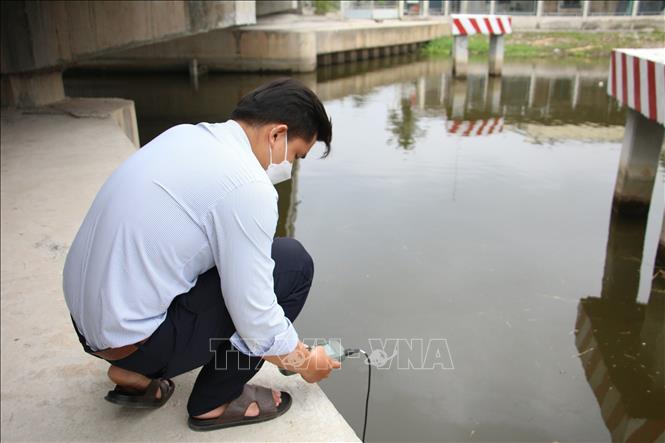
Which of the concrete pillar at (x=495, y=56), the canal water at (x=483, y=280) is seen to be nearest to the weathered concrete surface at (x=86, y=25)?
the canal water at (x=483, y=280)

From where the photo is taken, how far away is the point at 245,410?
1.78 metres

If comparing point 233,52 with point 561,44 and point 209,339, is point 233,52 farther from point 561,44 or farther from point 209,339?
point 209,339

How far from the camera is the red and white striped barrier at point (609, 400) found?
2592 mm

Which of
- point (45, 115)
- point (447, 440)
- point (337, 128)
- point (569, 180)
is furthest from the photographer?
point (337, 128)

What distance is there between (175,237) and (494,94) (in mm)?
11069

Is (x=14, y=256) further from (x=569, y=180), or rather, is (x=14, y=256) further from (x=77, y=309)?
(x=569, y=180)

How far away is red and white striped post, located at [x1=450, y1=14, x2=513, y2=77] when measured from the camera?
12.1 m

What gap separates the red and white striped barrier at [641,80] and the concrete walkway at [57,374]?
10.1 ft

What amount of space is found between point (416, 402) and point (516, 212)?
2.81 m

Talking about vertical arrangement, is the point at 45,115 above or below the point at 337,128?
above

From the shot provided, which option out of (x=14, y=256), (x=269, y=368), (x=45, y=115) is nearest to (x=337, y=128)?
(x=45, y=115)

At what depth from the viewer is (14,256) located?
9.66ft

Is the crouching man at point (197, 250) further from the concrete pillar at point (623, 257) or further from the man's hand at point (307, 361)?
the concrete pillar at point (623, 257)

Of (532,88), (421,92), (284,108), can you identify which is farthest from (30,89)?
(532,88)
